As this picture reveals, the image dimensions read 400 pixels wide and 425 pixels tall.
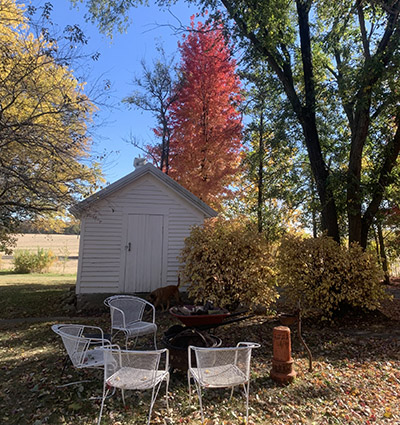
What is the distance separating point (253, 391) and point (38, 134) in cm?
674

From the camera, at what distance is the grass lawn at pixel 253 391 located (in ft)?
10.6

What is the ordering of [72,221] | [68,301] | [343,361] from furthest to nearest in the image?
[72,221] < [68,301] < [343,361]

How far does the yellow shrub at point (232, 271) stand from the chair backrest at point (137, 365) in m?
4.43

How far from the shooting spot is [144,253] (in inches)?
367

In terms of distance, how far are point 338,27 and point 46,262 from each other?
20.3m

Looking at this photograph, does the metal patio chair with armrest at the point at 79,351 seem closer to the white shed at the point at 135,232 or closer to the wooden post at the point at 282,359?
the wooden post at the point at 282,359

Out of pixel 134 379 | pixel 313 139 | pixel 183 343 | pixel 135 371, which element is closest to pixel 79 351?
pixel 135 371

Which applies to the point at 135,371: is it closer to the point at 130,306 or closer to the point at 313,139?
the point at 130,306

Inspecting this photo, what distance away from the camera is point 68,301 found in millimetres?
8984

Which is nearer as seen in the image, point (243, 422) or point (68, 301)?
point (243, 422)

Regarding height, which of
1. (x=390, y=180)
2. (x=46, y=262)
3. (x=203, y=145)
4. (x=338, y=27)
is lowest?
(x=46, y=262)

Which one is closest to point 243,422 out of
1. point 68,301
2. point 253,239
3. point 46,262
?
point 253,239

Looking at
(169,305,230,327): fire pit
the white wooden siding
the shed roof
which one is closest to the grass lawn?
(169,305,230,327): fire pit

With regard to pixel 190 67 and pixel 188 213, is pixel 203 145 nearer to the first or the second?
pixel 190 67
